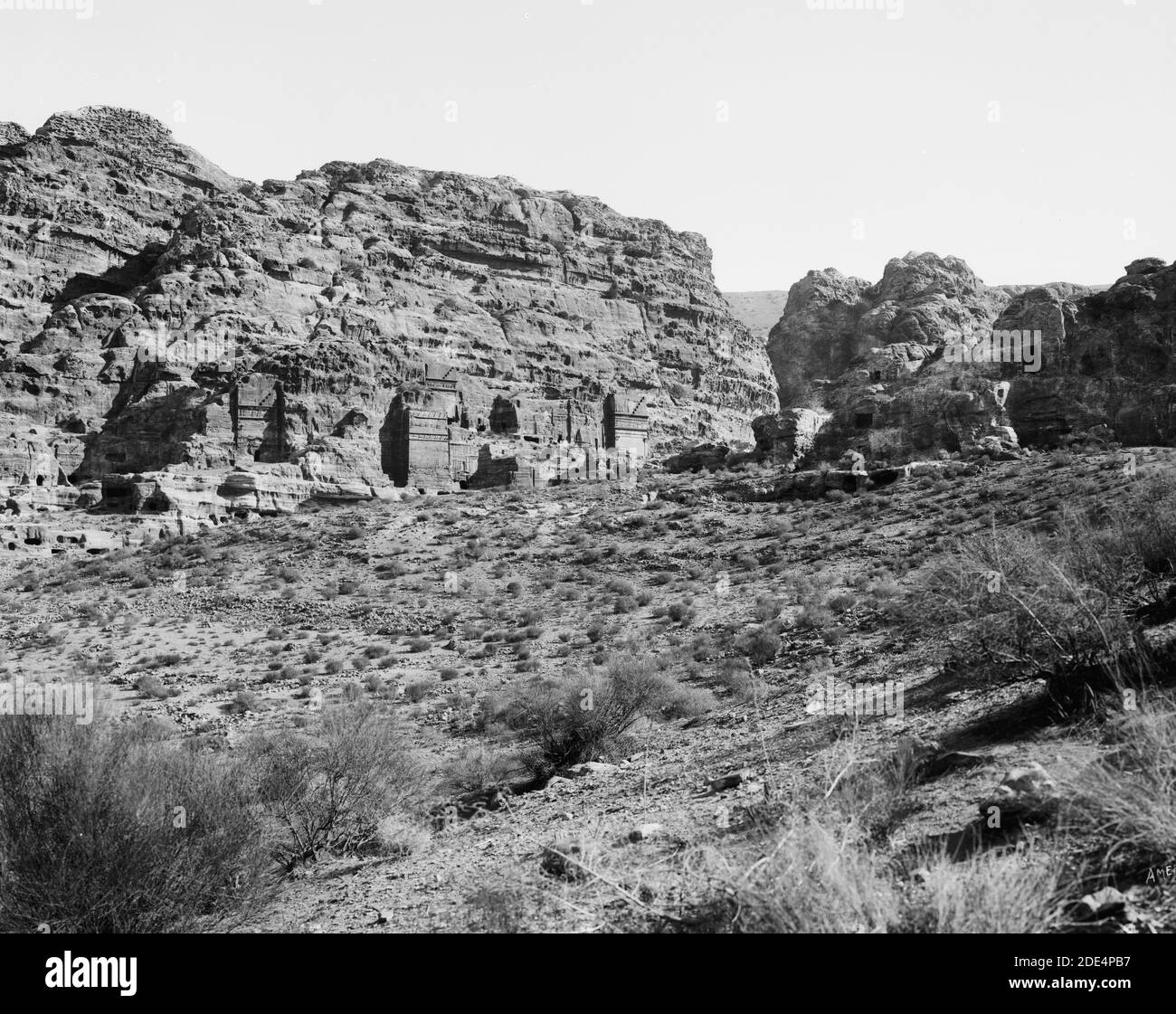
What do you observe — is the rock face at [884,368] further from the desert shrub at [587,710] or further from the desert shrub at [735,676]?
the desert shrub at [587,710]

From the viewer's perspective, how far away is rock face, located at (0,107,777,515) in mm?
51625

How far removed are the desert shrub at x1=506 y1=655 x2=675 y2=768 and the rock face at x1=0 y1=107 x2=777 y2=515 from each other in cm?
3275

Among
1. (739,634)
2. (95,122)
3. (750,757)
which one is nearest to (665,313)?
(95,122)

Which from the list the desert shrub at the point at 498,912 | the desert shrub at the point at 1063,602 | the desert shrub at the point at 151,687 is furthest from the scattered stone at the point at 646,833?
the desert shrub at the point at 151,687

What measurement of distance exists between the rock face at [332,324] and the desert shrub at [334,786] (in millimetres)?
34572

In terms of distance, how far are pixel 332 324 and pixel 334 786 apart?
57.2 m

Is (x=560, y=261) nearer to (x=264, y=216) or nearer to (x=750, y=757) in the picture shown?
(x=264, y=216)

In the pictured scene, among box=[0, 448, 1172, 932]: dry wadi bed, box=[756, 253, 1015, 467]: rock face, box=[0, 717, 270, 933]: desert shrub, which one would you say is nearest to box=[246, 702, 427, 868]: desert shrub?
box=[0, 448, 1172, 932]: dry wadi bed

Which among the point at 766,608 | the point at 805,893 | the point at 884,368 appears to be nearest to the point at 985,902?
the point at 805,893

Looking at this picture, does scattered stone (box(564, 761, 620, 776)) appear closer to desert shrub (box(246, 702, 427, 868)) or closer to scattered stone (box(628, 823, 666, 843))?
desert shrub (box(246, 702, 427, 868))

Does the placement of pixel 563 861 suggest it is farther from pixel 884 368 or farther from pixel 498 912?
pixel 884 368

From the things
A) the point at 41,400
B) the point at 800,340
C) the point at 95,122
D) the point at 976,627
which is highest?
the point at 95,122
